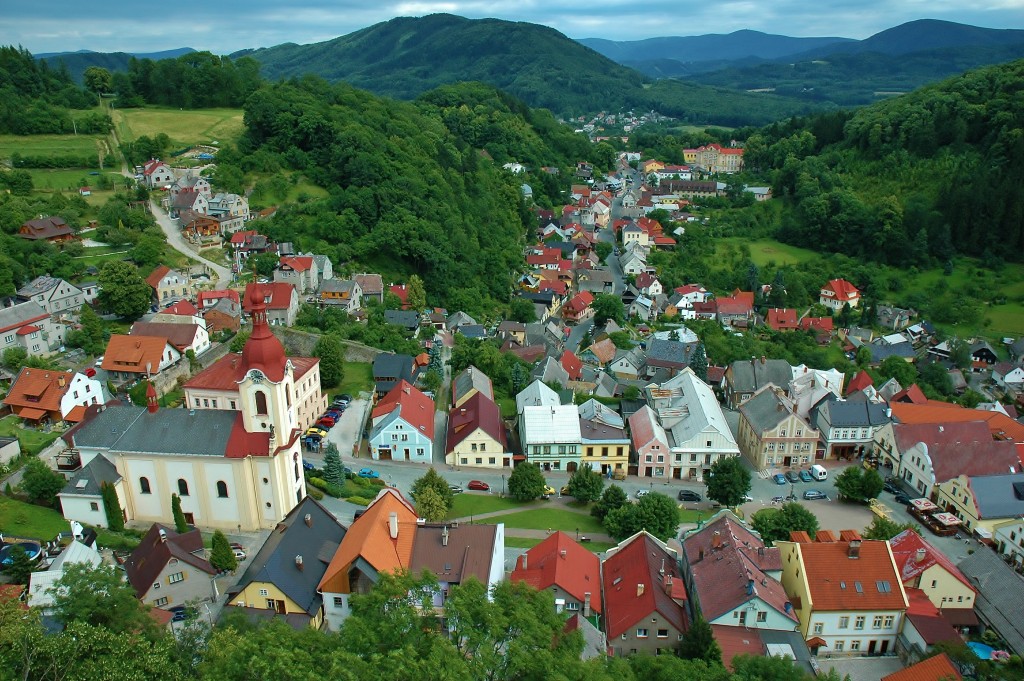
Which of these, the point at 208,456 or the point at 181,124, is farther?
the point at 181,124

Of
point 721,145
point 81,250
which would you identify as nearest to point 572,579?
point 81,250

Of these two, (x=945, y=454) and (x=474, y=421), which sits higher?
(x=474, y=421)

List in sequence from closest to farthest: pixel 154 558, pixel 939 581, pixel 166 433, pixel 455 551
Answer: pixel 154 558
pixel 455 551
pixel 939 581
pixel 166 433

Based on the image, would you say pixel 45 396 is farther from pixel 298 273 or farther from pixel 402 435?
pixel 298 273

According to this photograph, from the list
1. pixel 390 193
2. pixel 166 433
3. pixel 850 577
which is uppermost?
pixel 390 193

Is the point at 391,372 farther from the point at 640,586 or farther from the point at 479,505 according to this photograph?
the point at 640,586

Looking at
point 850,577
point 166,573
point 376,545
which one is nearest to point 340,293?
point 166,573

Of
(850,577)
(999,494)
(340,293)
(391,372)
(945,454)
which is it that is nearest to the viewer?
(850,577)

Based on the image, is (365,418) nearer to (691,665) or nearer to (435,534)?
(435,534)
